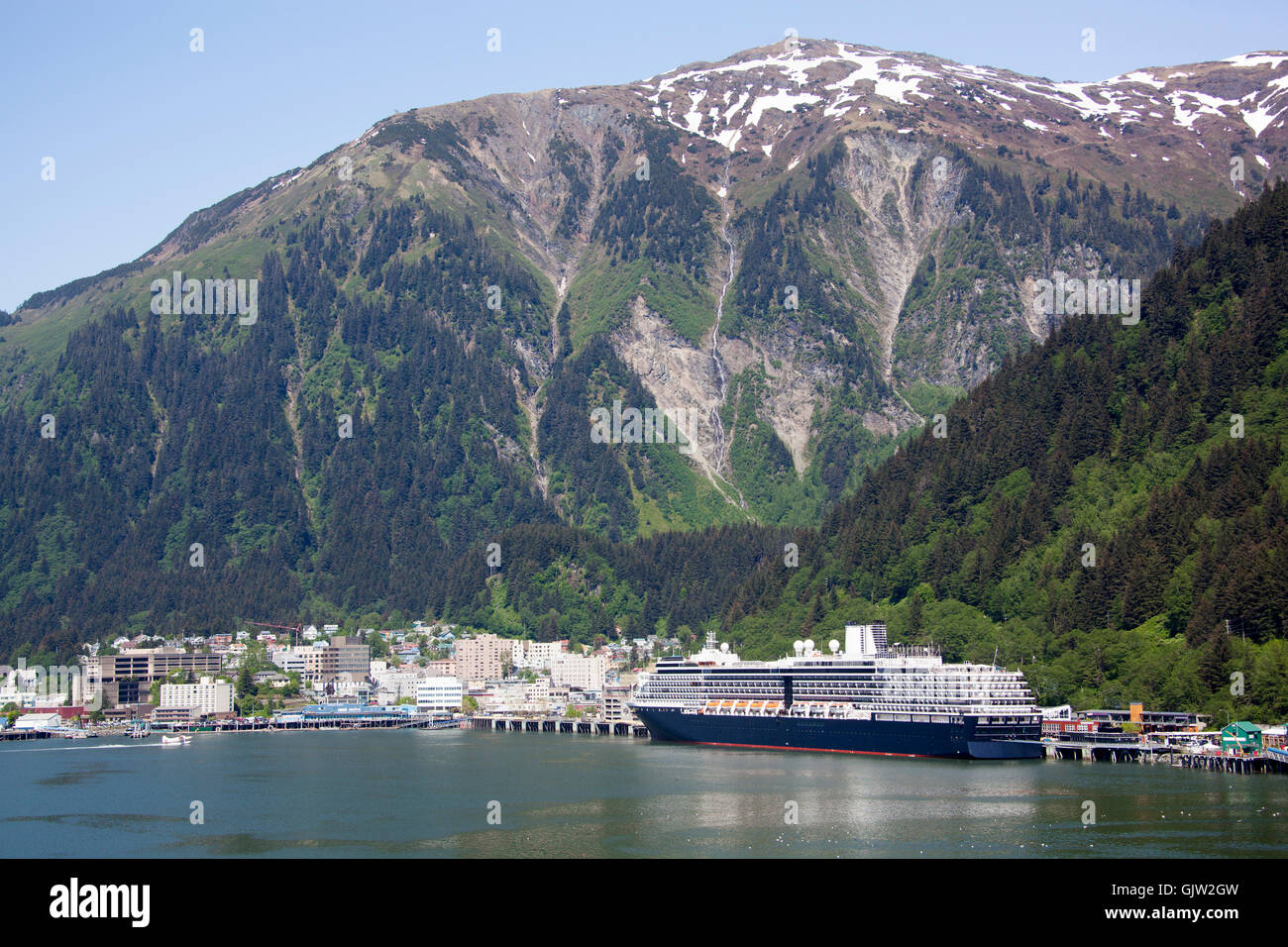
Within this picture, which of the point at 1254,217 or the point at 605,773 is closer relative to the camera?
the point at 605,773

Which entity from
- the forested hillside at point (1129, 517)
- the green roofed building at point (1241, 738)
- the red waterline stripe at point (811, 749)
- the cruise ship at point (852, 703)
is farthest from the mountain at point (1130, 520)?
the red waterline stripe at point (811, 749)

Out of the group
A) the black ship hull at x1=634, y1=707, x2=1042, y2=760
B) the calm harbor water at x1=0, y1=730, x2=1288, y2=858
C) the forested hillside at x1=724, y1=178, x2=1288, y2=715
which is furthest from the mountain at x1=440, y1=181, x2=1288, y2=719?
the calm harbor water at x1=0, y1=730, x2=1288, y2=858

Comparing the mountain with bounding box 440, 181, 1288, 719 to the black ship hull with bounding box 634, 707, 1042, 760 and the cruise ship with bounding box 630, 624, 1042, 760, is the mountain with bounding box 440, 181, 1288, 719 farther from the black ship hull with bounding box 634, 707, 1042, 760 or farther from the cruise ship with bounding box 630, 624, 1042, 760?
the black ship hull with bounding box 634, 707, 1042, 760

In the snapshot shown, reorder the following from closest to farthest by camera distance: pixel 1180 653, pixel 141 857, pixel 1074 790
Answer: pixel 141 857, pixel 1074 790, pixel 1180 653

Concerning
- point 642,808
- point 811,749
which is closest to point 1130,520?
point 811,749

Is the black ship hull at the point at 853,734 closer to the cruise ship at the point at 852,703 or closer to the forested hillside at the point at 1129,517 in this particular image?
the cruise ship at the point at 852,703

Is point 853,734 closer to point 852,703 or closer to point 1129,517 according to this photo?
point 852,703
